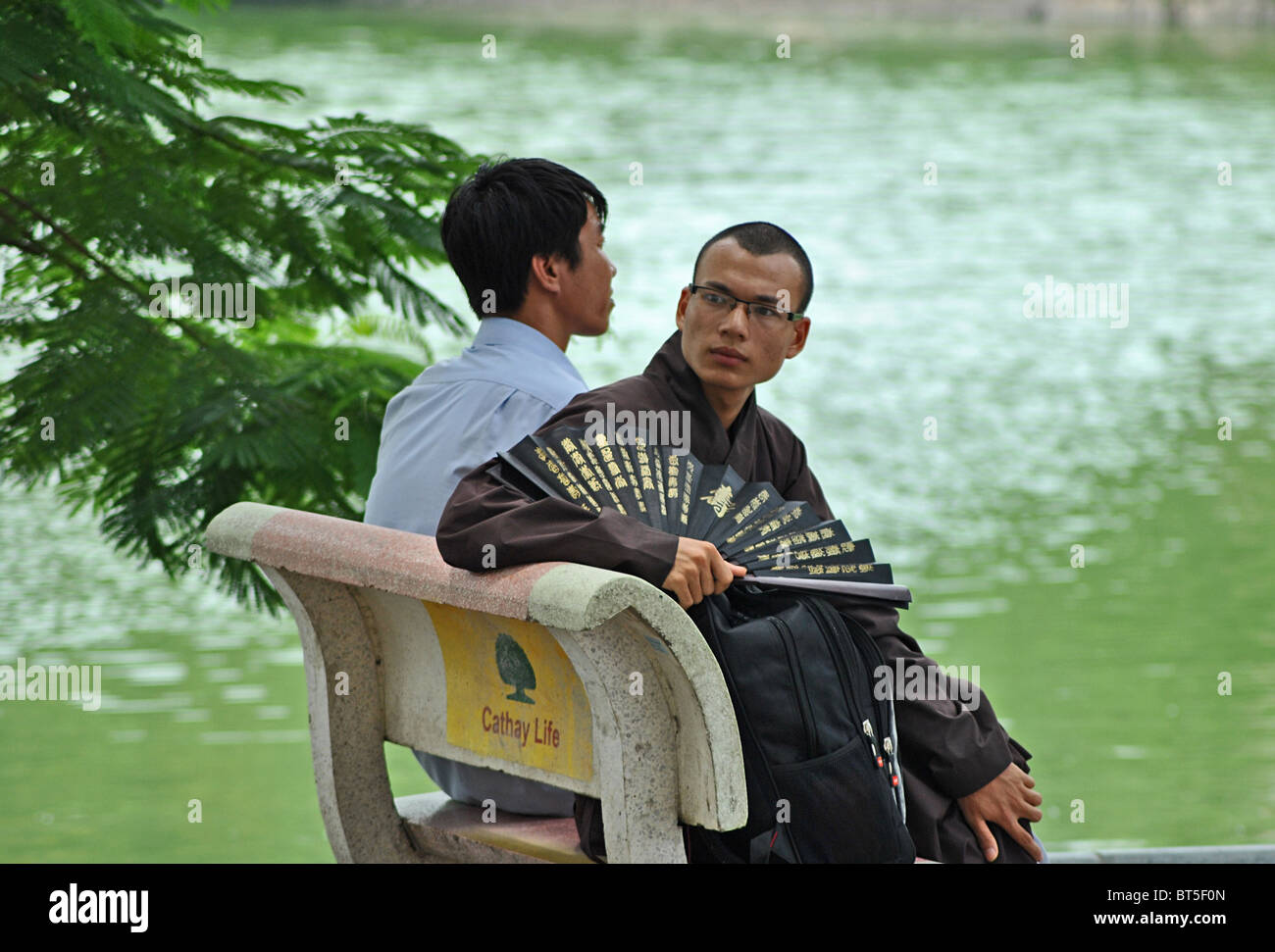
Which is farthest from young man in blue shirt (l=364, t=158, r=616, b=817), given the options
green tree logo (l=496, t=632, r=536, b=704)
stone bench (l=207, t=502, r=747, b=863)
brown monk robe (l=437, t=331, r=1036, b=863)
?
green tree logo (l=496, t=632, r=536, b=704)

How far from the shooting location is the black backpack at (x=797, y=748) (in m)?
2.42

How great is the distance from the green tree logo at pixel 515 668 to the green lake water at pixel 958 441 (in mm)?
2687

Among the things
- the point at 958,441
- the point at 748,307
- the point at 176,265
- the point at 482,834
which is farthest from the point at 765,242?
the point at 958,441

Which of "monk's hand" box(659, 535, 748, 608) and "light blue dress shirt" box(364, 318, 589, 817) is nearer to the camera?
"monk's hand" box(659, 535, 748, 608)

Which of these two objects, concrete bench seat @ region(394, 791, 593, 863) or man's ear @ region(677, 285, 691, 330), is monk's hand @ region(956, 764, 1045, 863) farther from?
man's ear @ region(677, 285, 691, 330)

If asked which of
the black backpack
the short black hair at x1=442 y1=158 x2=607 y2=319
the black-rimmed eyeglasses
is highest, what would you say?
the short black hair at x1=442 y1=158 x2=607 y2=319

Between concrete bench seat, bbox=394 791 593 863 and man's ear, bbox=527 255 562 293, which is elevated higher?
man's ear, bbox=527 255 562 293

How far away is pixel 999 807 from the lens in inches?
108

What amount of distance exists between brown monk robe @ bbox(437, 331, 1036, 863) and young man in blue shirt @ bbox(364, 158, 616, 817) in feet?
0.99

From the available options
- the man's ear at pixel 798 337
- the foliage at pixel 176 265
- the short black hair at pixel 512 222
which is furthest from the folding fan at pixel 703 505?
the foliage at pixel 176 265

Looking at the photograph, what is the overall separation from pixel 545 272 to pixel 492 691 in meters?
0.87

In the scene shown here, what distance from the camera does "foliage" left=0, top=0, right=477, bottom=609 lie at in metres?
3.96

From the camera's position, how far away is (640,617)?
7.38ft

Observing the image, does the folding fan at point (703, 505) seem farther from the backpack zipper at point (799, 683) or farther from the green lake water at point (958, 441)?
the green lake water at point (958, 441)
